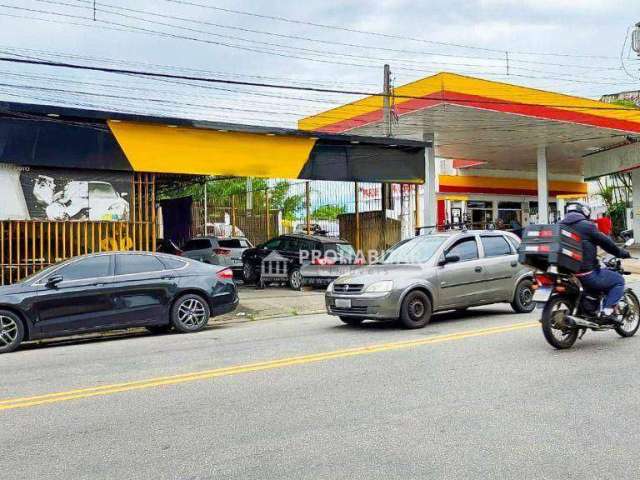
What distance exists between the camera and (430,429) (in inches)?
205

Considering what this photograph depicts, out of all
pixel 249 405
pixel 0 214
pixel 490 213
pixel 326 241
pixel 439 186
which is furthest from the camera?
pixel 490 213

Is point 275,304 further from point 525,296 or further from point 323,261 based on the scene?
point 525,296

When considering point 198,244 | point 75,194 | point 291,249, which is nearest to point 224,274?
point 75,194

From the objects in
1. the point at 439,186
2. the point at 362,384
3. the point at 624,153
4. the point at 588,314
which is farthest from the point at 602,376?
the point at 439,186

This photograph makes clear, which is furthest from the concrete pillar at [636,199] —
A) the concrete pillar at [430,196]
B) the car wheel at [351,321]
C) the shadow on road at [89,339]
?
the shadow on road at [89,339]

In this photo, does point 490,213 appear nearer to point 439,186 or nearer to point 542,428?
point 439,186

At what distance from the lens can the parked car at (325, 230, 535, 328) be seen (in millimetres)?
10398

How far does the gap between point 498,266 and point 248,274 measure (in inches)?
430

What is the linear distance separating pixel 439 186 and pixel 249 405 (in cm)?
3253

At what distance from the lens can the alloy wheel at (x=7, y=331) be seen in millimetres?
10062

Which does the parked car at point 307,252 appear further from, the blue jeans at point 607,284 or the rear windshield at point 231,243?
the blue jeans at point 607,284

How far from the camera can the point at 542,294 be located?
8.20m

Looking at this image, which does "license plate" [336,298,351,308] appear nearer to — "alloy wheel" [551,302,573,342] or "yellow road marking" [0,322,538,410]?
"yellow road marking" [0,322,538,410]

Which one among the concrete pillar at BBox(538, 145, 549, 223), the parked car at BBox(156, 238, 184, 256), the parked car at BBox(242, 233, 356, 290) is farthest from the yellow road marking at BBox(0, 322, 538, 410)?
the concrete pillar at BBox(538, 145, 549, 223)
